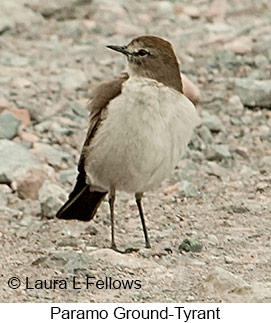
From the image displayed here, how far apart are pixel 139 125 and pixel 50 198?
1.47m

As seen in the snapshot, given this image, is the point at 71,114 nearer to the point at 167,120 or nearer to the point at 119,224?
the point at 119,224

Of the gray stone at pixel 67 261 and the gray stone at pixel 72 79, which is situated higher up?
the gray stone at pixel 67 261

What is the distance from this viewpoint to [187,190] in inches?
353

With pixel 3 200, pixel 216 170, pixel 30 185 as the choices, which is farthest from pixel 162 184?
pixel 3 200

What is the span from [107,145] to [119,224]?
1.16 metres

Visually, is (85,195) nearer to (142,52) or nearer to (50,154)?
(142,52)

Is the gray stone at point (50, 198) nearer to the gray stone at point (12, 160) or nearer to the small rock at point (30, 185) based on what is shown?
the small rock at point (30, 185)

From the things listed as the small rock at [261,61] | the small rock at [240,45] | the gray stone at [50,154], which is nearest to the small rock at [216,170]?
the gray stone at [50,154]

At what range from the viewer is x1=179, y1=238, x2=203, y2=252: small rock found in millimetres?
7574

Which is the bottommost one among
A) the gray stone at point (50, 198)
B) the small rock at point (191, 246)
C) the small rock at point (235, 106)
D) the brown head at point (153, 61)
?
the small rock at point (235, 106)

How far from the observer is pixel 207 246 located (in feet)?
25.2

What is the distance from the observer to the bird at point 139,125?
734 cm

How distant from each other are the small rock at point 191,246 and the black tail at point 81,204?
3.14ft

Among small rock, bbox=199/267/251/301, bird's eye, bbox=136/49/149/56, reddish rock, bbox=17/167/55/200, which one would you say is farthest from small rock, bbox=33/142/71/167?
small rock, bbox=199/267/251/301
